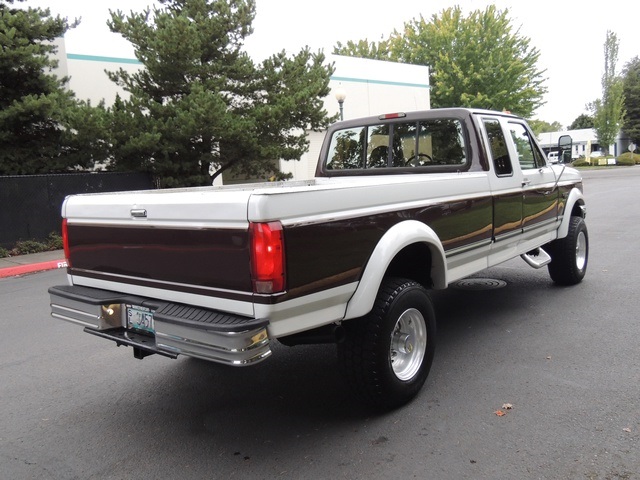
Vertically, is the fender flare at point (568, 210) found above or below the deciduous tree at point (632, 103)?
below

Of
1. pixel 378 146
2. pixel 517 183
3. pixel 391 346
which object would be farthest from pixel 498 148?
pixel 391 346

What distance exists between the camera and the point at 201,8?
1581 centimetres

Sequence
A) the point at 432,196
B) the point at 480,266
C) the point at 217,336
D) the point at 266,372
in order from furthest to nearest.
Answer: the point at 480,266, the point at 266,372, the point at 432,196, the point at 217,336

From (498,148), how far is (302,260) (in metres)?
3.01

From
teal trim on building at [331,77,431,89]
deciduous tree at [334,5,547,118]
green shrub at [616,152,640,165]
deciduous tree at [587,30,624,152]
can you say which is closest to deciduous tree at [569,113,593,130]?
deciduous tree at [587,30,624,152]

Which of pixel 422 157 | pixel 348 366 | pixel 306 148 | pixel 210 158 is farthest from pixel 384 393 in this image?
pixel 306 148

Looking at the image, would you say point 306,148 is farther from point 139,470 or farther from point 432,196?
point 139,470

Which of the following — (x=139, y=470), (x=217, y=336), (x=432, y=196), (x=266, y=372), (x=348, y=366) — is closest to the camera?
(x=217, y=336)

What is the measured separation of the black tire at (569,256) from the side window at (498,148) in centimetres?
188

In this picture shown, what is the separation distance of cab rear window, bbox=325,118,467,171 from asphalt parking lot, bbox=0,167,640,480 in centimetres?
170

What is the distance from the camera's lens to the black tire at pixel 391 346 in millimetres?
3346

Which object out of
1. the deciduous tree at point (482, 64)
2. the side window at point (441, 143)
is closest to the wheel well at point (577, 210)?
the side window at point (441, 143)

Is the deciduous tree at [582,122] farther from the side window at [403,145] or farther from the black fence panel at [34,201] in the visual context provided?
the side window at [403,145]

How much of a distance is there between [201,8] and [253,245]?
15.0 metres
